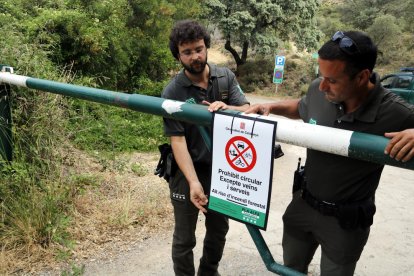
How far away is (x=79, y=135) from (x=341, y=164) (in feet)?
11.0

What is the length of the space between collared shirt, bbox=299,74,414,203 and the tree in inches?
866

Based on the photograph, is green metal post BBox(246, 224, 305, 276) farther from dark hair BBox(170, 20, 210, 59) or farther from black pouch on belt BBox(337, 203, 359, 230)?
dark hair BBox(170, 20, 210, 59)

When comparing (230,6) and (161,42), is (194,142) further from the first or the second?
(230,6)

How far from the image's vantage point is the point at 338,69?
1.61m

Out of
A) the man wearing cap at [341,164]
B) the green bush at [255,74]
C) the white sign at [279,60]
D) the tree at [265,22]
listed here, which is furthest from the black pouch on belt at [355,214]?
the green bush at [255,74]

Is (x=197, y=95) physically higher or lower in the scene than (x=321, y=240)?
higher

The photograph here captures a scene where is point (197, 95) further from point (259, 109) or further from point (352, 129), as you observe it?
point (352, 129)

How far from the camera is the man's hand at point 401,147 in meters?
1.07

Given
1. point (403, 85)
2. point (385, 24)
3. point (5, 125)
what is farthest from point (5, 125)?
point (385, 24)

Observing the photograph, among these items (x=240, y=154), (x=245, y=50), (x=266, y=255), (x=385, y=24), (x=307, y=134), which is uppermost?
(x=385, y=24)

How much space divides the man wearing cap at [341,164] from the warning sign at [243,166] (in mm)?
253

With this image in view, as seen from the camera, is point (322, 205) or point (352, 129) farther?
point (322, 205)

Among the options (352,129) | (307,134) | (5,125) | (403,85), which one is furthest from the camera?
(403,85)

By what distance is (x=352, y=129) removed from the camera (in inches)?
67.3
